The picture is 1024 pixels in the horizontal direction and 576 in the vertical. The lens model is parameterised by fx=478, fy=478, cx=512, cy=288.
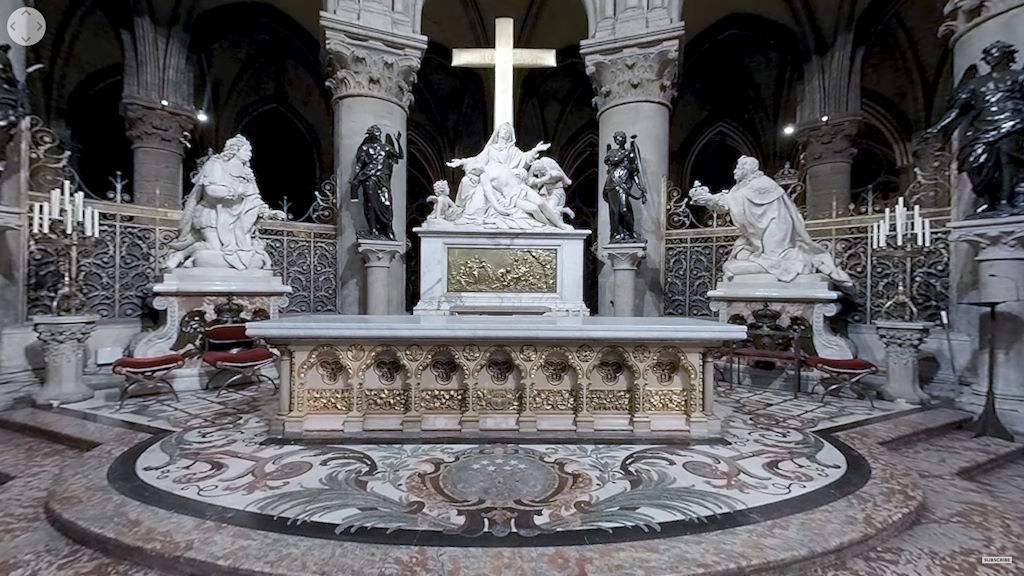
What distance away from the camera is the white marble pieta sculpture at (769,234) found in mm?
5633

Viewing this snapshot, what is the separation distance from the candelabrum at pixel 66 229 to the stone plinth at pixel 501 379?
2.90 metres

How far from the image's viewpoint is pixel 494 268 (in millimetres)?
5992

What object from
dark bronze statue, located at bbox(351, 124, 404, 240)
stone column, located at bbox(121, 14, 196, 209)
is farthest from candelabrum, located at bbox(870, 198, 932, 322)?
stone column, located at bbox(121, 14, 196, 209)

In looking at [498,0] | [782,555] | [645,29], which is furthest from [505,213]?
[498,0]

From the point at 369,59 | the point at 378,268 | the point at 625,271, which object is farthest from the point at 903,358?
the point at 369,59

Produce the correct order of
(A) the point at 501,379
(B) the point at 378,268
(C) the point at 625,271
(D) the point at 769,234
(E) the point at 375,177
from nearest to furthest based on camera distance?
(A) the point at 501,379
(D) the point at 769,234
(E) the point at 375,177
(C) the point at 625,271
(B) the point at 378,268

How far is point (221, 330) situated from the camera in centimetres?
508

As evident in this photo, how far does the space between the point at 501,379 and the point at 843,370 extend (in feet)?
11.3

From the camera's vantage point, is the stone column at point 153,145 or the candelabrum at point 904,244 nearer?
the candelabrum at point 904,244

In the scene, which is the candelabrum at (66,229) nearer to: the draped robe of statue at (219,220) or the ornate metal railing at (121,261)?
the ornate metal railing at (121,261)

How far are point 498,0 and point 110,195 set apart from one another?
10.1m

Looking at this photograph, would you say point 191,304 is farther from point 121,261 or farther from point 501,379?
point 501,379

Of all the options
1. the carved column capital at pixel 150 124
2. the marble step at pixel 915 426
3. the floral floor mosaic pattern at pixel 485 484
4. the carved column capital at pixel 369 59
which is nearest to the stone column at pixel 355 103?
the carved column capital at pixel 369 59

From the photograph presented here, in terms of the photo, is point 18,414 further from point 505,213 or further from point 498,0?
point 498,0
